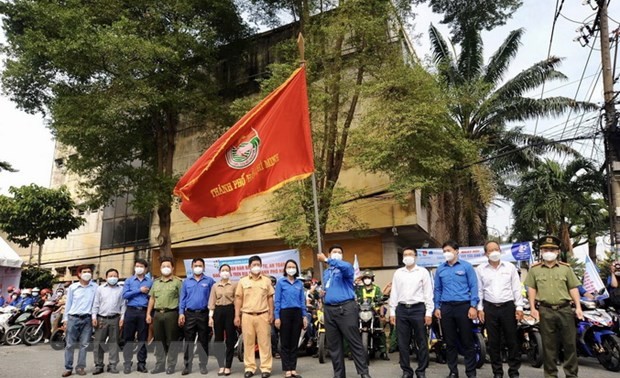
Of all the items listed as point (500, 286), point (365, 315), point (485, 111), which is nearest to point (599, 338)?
point (500, 286)

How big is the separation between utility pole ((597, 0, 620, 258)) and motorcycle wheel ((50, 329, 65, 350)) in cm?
1275

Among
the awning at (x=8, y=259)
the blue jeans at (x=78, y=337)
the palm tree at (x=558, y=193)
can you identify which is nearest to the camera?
the blue jeans at (x=78, y=337)

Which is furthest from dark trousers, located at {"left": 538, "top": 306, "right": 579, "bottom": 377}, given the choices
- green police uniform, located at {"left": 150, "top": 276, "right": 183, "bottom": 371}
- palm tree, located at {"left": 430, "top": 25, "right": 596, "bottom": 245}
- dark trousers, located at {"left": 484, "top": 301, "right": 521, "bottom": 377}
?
palm tree, located at {"left": 430, "top": 25, "right": 596, "bottom": 245}

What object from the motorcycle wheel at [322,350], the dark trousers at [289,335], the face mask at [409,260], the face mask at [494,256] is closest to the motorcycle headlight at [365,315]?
the motorcycle wheel at [322,350]

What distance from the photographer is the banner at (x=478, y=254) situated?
1062 centimetres

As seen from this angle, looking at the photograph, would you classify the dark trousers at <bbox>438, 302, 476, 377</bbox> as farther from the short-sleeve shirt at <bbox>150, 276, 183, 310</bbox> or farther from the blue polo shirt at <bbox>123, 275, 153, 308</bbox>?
the blue polo shirt at <bbox>123, 275, 153, 308</bbox>

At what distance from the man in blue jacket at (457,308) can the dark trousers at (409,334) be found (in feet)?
0.87

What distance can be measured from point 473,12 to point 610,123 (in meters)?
6.56

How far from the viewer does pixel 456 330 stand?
614cm

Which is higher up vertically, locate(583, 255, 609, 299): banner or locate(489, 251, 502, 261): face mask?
locate(489, 251, 502, 261): face mask

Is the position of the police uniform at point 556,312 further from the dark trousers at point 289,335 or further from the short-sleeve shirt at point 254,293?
the short-sleeve shirt at point 254,293

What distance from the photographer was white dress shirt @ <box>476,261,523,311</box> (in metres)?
6.06

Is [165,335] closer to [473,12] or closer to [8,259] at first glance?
[8,259]

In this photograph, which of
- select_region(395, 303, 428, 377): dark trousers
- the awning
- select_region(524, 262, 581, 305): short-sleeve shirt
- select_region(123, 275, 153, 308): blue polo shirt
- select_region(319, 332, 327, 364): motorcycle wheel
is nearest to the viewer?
select_region(524, 262, 581, 305): short-sleeve shirt
